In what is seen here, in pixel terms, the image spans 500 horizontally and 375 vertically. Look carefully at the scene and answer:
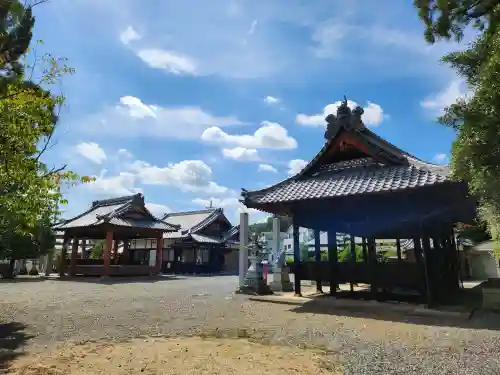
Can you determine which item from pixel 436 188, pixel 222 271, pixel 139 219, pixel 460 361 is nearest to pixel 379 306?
pixel 436 188

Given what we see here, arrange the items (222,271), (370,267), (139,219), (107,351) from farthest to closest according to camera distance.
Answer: (222,271) → (139,219) → (370,267) → (107,351)

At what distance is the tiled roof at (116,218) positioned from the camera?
82.8 ft

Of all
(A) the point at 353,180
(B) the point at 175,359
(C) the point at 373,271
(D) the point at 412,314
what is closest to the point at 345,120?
(A) the point at 353,180

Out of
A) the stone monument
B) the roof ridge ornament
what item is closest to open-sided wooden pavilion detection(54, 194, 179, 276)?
the stone monument

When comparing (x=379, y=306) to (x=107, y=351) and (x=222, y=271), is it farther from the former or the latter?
(x=222, y=271)

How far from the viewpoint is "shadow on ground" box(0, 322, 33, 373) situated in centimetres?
523

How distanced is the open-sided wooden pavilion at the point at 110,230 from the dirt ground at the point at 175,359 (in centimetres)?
2006

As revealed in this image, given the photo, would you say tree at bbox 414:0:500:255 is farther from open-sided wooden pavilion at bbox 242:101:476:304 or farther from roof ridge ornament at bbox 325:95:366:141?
roof ridge ornament at bbox 325:95:366:141

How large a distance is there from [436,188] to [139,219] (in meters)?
23.7

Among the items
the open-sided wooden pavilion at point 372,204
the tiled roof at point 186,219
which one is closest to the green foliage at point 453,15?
the open-sided wooden pavilion at point 372,204

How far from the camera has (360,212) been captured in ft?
36.8

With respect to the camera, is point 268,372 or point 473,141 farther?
point 473,141

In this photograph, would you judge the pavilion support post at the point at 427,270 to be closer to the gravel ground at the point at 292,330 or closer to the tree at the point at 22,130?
the gravel ground at the point at 292,330

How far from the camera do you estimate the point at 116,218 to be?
84.3 feet
